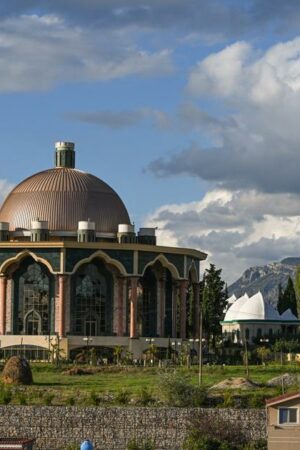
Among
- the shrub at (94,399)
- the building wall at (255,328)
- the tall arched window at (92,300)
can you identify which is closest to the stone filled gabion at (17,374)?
the shrub at (94,399)

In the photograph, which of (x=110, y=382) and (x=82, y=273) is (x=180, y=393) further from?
(x=82, y=273)

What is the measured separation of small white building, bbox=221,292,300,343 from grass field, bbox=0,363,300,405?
4185cm

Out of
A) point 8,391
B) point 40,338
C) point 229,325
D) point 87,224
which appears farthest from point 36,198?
point 8,391

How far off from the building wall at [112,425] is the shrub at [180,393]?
2.17 meters

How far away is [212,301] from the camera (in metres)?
118

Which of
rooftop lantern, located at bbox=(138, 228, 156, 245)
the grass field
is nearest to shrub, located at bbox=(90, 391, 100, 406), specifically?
the grass field

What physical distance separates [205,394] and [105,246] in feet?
→ 126

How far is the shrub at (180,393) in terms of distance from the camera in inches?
2603

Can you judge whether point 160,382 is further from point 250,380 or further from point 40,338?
point 40,338

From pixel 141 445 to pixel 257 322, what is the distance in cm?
6846

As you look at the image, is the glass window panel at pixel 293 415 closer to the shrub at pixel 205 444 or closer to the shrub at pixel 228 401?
the shrub at pixel 205 444

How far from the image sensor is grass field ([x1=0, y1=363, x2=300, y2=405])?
224ft

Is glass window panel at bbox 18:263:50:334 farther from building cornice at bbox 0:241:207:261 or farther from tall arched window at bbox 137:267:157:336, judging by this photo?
tall arched window at bbox 137:267:157:336

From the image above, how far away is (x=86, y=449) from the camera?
57062 millimetres
